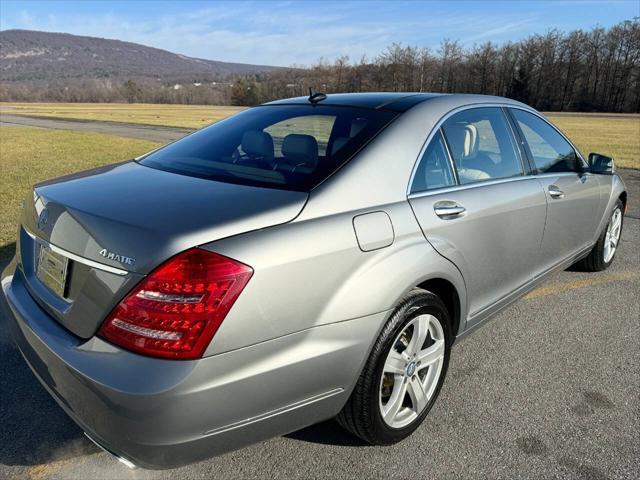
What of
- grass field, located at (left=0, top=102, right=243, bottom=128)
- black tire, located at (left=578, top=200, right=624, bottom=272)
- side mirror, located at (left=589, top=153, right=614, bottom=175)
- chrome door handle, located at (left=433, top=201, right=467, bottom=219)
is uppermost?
side mirror, located at (left=589, top=153, right=614, bottom=175)

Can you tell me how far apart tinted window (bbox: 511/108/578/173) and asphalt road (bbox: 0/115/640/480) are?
120 centimetres

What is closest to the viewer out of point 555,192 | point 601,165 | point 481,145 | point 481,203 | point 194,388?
point 194,388

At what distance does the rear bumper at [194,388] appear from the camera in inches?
62.7

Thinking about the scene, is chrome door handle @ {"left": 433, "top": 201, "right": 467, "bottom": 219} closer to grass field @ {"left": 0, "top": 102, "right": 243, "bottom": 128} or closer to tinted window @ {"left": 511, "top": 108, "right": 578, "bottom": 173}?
tinted window @ {"left": 511, "top": 108, "right": 578, "bottom": 173}

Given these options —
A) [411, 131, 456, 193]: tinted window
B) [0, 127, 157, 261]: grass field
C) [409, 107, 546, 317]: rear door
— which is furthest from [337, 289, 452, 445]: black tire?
[0, 127, 157, 261]: grass field

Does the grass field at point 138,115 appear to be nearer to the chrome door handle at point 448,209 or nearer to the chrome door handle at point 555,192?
the chrome door handle at point 555,192

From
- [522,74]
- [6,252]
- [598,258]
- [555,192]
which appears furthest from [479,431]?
[522,74]

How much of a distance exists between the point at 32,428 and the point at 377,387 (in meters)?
1.68

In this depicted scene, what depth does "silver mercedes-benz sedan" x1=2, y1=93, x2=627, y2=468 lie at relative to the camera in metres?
1.63

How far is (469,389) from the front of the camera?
2.80m

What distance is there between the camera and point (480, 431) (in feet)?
8.00

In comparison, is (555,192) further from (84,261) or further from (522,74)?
(522,74)

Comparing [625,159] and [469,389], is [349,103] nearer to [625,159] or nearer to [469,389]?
[469,389]

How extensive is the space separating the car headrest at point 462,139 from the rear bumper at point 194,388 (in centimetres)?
117
